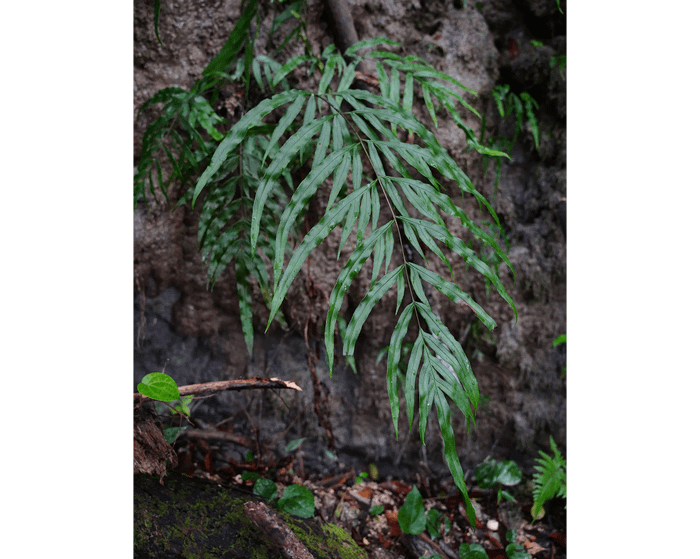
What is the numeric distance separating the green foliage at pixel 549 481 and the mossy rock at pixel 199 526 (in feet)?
2.39

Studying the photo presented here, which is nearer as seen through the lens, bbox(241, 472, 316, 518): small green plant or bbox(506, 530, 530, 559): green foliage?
bbox(241, 472, 316, 518): small green plant

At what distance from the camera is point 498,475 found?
1.46m

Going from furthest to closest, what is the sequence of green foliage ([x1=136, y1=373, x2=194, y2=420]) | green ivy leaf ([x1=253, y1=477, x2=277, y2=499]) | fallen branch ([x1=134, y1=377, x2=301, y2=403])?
green ivy leaf ([x1=253, y1=477, x2=277, y2=499]) < fallen branch ([x1=134, y1=377, x2=301, y2=403]) < green foliage ([x1=136, y1=373, x2=194, y2=420])

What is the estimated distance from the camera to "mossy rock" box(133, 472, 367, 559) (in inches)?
32.5

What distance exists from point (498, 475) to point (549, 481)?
0.56 feet

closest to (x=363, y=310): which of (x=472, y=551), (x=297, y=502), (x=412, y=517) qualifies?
(x=297, y=502)

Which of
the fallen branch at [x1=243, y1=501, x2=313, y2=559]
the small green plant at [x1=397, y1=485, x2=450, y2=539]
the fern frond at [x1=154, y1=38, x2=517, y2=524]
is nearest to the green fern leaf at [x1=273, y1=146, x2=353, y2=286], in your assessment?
the fern frond at [x1=154, y1=38, x2=517, y2=524]

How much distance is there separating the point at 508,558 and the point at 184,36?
1964 mm

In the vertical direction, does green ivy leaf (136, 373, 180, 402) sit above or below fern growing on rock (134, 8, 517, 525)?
below

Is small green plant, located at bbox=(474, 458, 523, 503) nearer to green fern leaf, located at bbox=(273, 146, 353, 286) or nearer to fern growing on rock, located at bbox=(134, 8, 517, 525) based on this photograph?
fern growing on rock, located at bbox=(134, 8, 517, 525)

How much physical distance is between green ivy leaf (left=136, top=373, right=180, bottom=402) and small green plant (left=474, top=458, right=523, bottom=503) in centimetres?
113

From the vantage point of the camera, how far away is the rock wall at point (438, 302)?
56.9 inches

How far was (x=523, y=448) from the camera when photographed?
1.55 meters
